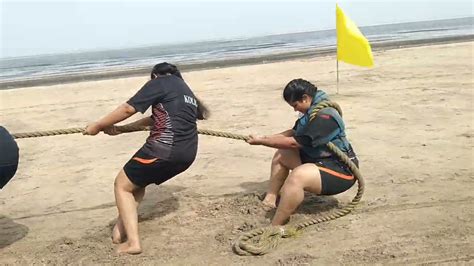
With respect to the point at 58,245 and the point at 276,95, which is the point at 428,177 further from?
the point at 276,95

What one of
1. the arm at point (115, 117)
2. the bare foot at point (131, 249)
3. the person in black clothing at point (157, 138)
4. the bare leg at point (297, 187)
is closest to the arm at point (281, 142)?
the bare leg at point (297, 187)

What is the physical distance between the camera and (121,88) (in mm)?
16875

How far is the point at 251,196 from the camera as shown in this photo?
530cm

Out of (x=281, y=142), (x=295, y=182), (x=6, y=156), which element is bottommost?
(x=295, y=182)

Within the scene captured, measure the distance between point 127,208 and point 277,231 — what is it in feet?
4.04

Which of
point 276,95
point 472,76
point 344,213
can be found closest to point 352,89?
point 276,95

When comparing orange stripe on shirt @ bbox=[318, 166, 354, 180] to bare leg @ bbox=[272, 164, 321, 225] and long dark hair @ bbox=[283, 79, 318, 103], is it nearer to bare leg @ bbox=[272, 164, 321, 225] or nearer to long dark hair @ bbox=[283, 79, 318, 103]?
bare leg @ bbox=[272, 164, 321, 225]

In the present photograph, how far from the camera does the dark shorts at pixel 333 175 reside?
4492 millimetres

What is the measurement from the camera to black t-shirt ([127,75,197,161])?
14.0ft

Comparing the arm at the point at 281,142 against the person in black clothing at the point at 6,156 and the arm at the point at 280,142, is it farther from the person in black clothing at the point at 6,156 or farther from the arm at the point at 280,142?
the person in black clothing at the point at 6,156

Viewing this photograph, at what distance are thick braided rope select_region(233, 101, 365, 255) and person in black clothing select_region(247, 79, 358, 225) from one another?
0.26 feet

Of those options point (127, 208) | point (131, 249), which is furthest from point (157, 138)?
point (131, 249)

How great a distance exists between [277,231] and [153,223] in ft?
4.05

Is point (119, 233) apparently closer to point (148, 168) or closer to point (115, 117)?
point (148, 168)
